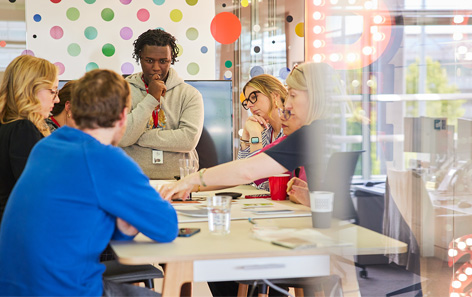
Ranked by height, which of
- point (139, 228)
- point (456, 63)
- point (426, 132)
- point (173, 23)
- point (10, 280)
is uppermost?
point (173, 23)

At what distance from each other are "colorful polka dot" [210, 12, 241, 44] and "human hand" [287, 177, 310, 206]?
8.12ft

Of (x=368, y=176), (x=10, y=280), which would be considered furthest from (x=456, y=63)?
(x=10, y=280)

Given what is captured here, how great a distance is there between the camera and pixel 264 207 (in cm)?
214

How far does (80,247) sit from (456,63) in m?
1.15

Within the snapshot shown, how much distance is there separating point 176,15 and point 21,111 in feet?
7.88

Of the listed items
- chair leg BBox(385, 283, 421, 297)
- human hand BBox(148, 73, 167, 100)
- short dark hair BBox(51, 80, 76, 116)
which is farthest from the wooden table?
human hand BBox(148, 73, 167, 100)

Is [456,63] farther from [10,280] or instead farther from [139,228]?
[10,280]

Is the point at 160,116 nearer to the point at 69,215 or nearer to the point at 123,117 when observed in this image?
the point at 123,117

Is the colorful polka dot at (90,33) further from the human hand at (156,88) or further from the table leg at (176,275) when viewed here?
the table leg at (176,275)

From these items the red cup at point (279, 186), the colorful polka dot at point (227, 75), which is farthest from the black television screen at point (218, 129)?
the red cup at point (279, 186)

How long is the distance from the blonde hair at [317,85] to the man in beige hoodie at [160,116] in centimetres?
133

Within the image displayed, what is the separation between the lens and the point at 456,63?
5.03ft

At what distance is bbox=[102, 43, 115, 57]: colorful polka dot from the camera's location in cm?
430

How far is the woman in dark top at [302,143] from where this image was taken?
6.14 ft
